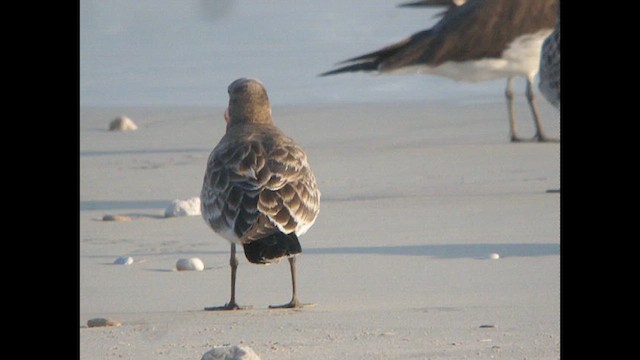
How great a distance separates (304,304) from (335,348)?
1131mm

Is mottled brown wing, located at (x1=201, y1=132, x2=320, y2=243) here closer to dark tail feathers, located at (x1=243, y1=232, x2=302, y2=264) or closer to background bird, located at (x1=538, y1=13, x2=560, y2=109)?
dark tail feathers, located at (x1=243, y1=232, x2=302, y2=264)

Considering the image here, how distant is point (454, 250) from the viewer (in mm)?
7879

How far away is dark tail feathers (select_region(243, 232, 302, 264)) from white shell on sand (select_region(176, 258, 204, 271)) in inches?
40.9

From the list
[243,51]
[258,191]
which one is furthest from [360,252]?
[243,51]

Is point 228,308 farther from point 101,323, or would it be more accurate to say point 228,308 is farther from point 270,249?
point 101,323

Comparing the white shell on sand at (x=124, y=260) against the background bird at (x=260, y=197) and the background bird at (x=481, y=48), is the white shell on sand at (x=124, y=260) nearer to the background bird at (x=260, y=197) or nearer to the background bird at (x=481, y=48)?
the background bird at (x=260, y=197)

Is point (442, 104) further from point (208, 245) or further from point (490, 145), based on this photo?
point (208, 245)

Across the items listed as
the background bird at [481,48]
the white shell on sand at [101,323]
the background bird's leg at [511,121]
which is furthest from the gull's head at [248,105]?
the background bird at [481,48]

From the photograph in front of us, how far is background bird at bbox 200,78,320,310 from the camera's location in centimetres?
676

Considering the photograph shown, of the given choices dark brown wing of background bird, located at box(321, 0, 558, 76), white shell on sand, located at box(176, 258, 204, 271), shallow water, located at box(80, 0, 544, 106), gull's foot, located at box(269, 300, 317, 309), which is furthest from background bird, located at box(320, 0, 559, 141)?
gull's foot, located at box(269, 300, 317, 309)

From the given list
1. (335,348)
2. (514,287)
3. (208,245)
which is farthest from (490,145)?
(335,348)

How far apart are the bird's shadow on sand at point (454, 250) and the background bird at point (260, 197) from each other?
33.7 inches

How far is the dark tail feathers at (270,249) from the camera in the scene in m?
6.66
